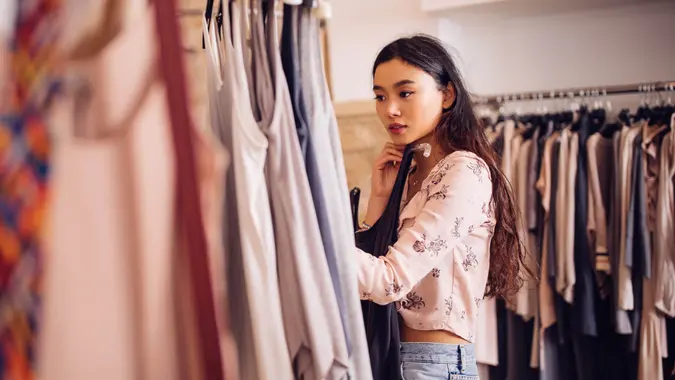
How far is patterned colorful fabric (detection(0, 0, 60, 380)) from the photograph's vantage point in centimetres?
42

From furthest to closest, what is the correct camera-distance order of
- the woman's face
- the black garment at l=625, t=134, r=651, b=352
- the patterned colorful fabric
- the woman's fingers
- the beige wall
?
the beige wall, the black garment at l=625, t=134, r=651, b=352, the woman's fingers, the woman's face, the patterned colorful fabric

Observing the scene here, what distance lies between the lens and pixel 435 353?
1241mm

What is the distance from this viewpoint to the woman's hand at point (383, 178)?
1455mm

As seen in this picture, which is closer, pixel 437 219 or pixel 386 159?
pixel 437 219

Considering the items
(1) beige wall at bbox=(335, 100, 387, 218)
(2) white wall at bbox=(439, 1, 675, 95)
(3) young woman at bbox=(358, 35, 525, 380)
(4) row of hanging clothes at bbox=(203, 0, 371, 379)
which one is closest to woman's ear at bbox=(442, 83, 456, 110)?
(3) young woman at bbox=(358, 35, 525, 380)

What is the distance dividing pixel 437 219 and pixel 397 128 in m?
0.30

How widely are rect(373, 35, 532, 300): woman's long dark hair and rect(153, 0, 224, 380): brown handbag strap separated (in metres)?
0.97

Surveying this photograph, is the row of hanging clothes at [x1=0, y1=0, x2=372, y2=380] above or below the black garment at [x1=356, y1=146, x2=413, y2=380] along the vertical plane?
above

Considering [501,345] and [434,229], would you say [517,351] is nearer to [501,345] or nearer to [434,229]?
[501,345]

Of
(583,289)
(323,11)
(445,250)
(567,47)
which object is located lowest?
(583,289)

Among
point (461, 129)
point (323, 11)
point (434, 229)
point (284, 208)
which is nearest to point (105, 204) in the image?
point (284, 208)

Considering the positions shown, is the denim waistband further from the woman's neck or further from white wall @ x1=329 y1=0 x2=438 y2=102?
white wall @ x1=329 y1=0 x2=438 y2=102

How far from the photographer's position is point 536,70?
2.79 meters

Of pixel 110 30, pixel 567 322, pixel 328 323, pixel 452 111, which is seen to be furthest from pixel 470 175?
pixel 567 322
